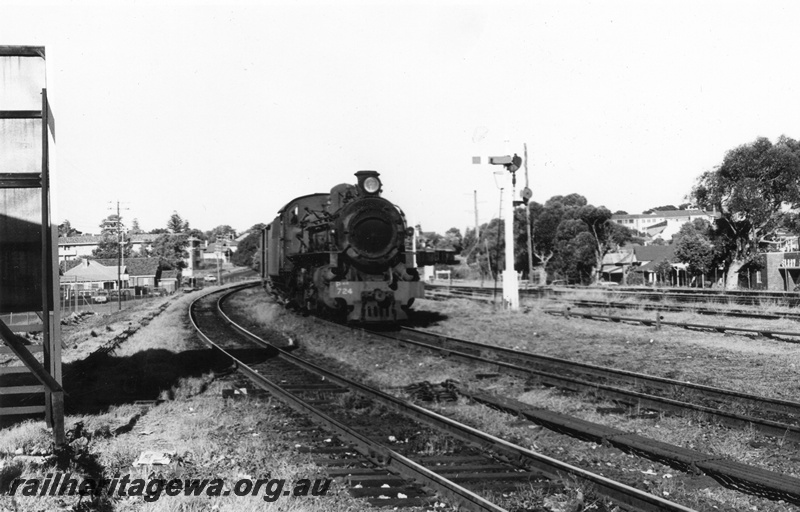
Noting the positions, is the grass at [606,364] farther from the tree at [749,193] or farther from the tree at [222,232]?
the tree at [222,232]

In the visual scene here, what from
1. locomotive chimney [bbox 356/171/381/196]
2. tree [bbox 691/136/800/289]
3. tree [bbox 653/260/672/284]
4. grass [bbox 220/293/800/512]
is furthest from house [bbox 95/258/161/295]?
locomotive chimney [bbox 356/171/381/196]

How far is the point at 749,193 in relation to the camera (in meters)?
31.4

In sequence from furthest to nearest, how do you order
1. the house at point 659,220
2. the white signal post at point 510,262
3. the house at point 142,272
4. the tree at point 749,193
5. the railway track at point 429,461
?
the house at point 659,220 < the house at point 142,272 < the tree at point 749,193 < the white signal post at point 510,262 < the railway track at point 429,461

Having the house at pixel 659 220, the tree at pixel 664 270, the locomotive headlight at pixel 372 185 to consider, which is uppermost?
the house at pixel 659 220

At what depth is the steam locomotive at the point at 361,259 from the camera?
1549cm

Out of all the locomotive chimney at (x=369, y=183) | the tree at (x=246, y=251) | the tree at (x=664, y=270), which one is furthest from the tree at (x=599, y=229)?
the tree at (x=246, y=251)

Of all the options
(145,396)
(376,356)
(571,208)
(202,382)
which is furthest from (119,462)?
(571,208)

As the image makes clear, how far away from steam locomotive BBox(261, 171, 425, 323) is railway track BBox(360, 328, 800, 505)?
345 centimetres

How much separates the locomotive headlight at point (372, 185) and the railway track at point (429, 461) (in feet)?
24.2

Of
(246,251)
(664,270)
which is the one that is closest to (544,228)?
(664,270)

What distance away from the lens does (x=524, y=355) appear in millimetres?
12062

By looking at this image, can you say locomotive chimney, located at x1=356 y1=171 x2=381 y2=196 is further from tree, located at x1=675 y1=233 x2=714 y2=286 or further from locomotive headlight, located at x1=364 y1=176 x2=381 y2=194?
tree, located at x1=675 y1=233 x2=714 y2=286

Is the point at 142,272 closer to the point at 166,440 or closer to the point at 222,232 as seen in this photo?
the point at 166,440

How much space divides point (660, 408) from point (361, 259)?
878 cm
